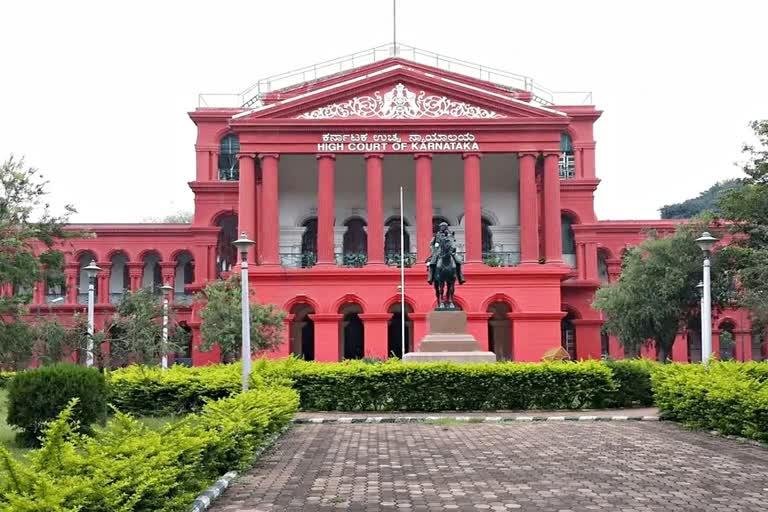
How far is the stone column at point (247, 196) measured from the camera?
36.4 metres

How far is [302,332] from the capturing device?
3947 centimetres

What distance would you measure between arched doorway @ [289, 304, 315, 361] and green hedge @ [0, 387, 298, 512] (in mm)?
26353

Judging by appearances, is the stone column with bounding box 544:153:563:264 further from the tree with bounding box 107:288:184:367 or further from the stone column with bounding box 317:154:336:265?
the tree with bounding box 107:288:184:367

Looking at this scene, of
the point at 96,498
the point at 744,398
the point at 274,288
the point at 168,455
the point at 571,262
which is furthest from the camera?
the point at 571,262

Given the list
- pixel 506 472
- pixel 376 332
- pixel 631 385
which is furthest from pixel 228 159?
pixel 506 472

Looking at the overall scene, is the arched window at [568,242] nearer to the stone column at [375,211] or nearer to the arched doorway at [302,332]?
the stone column at [375,211]

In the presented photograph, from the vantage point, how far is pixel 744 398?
44.9 ft

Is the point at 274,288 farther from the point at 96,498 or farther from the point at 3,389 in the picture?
the point at 96,498

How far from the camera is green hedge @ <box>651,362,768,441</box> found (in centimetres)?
1330

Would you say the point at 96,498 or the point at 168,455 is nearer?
the point at 96,498

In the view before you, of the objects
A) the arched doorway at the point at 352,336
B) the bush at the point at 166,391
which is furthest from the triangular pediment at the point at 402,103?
the bush at the point at 166,391

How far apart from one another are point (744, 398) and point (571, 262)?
101 ft

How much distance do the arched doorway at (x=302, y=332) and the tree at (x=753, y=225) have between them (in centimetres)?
1674

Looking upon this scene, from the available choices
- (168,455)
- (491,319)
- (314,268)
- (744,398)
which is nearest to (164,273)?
(314,268)
